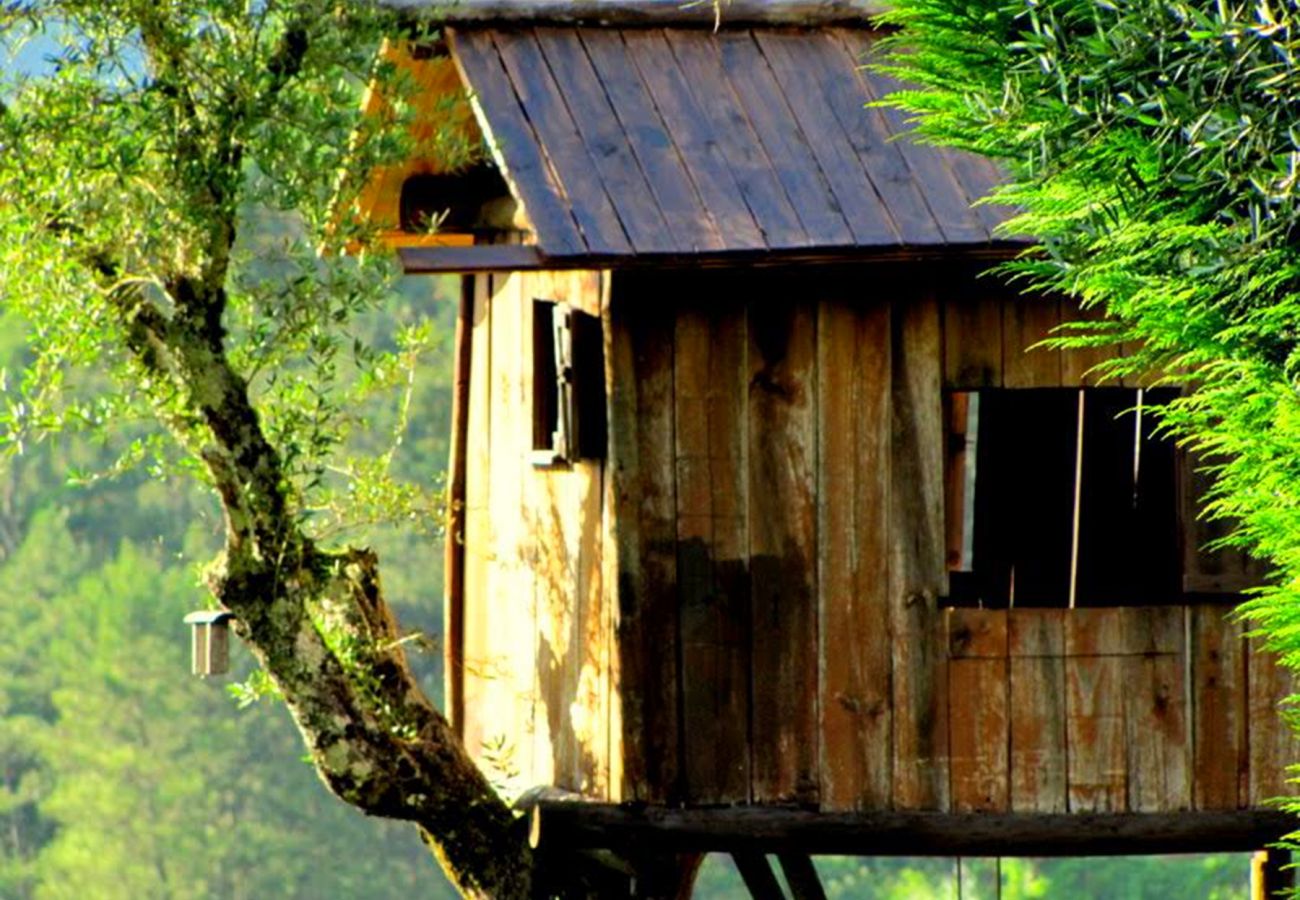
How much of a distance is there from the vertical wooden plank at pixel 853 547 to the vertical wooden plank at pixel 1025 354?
46 centimetres

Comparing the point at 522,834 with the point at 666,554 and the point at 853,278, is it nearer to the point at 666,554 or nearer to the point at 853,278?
the point at 666,554

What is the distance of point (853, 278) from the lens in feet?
35.7

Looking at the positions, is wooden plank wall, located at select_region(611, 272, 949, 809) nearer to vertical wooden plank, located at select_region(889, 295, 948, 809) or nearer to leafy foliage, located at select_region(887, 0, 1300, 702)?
vertical wooden plank, located at select_region(889, 295, 948, 809)

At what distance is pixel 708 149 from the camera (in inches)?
435

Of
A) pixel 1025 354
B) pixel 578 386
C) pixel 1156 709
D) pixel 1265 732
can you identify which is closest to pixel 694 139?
pixel 578 386

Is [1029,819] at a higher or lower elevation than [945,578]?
lower

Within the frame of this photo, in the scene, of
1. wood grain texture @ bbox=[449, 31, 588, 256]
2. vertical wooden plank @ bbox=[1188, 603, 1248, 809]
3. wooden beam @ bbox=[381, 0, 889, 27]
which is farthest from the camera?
wooden beam @ bbox=[381, 0, 889, 27]

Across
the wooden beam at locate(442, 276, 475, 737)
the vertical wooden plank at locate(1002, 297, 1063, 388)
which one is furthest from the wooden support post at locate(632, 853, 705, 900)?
the vertical wooden plank at locate(1002, 297, 1063, 388)

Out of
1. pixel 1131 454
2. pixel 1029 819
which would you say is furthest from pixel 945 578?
pixel 1131 454

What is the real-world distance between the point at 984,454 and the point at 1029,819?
3.98m

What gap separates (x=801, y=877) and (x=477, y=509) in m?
2.42

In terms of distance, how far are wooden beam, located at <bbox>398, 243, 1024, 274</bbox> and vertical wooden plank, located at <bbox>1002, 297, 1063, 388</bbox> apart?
1.23ft

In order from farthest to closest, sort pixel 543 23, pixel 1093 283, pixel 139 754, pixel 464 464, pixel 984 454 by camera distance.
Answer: pixel 139 754 < pixel 984 454 < pixel 464 464 < pixel 543 23 < pixel 1093 283

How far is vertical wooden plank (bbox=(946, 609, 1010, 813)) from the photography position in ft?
35.9
